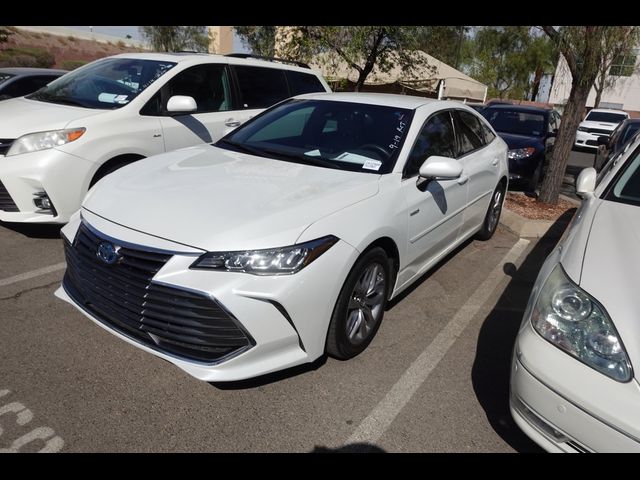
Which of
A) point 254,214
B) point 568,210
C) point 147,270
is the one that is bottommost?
point 568,210

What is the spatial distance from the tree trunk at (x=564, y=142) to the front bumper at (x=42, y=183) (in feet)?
20.5

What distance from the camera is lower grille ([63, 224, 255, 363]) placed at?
218 cm

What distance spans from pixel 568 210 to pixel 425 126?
448 cm

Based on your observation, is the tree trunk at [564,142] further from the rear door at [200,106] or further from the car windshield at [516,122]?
the rear door at [200,106]

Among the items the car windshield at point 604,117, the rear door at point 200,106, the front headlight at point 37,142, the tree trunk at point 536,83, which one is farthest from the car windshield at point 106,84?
the tree trunk at point 536,83

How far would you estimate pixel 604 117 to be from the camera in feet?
62.2

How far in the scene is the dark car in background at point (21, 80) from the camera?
6.87 meters

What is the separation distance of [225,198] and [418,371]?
1.59 meters

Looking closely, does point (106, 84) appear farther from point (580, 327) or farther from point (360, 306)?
point (580, 327)

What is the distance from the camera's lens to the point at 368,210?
8.90ft

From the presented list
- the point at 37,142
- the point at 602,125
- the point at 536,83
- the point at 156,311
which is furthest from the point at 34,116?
the point at 536,83

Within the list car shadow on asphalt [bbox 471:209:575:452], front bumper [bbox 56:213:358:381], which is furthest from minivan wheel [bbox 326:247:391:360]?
car shadow on asphalt [bbox 471:209:575:452]

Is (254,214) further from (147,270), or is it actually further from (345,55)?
(345,55)
